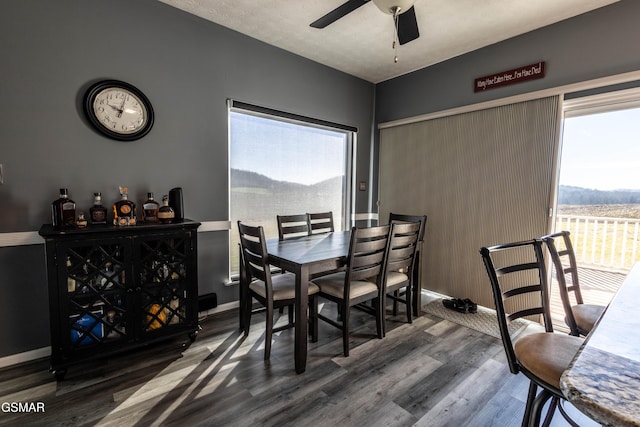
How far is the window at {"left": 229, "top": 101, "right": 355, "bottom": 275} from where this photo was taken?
9.99ft

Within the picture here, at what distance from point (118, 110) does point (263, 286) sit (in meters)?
1.77

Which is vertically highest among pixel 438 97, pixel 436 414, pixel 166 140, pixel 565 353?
pixel 438 97

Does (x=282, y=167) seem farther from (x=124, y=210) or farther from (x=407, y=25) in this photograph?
(x=407, y=25)

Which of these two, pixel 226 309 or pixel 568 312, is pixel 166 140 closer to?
pixel 226 309

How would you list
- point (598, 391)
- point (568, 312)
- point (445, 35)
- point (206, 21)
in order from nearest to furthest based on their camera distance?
1. point (598, 391)
2. point (568, 312)
3. point (206, 21)
4. point (445, 35)

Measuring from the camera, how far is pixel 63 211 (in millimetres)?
2006

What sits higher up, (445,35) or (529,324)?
(445,35)

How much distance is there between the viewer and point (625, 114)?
2.42 metres

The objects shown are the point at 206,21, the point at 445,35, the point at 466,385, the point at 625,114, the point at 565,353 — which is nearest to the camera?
the point at 565,353

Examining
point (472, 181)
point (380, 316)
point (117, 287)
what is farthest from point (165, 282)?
point (472, 181)

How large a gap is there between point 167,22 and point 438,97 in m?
2.82

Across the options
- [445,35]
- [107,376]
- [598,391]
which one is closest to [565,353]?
[598,391]

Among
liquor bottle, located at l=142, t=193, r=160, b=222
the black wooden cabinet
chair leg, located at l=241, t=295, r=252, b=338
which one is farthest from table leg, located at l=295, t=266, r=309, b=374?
liquor bottle, located at l=142, t=193, r=160, b=222

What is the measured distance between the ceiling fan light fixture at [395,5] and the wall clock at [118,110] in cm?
192
